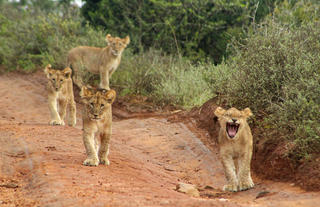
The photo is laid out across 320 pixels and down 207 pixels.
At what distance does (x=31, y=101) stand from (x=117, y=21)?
19.6ft

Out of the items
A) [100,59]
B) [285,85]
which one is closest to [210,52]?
[100,59]

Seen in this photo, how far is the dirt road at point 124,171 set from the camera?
482 centimetres

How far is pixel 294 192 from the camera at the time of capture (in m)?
5.65

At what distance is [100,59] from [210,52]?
4.85m

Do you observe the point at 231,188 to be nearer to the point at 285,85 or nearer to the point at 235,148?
the point at 235,148

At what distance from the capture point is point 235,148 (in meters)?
6.43

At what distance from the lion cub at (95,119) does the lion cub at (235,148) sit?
1.66 m

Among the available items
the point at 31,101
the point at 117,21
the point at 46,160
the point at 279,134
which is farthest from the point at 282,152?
the point at 117,21

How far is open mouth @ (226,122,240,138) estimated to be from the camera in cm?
640

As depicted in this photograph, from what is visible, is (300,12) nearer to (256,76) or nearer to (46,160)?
(256,76)

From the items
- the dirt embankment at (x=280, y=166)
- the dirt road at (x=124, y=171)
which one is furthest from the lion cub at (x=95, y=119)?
the dirt embankment at (x=280, y=166)

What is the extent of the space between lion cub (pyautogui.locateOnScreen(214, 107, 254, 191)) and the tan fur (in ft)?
Result: 23.4

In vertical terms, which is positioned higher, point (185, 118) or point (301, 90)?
point (301, 90)

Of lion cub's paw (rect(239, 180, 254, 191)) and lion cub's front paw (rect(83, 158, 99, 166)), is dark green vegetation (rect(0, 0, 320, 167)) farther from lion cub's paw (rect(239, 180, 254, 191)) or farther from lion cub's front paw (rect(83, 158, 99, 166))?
lion cub's front paw (rect(83, 158, 99, 166))
